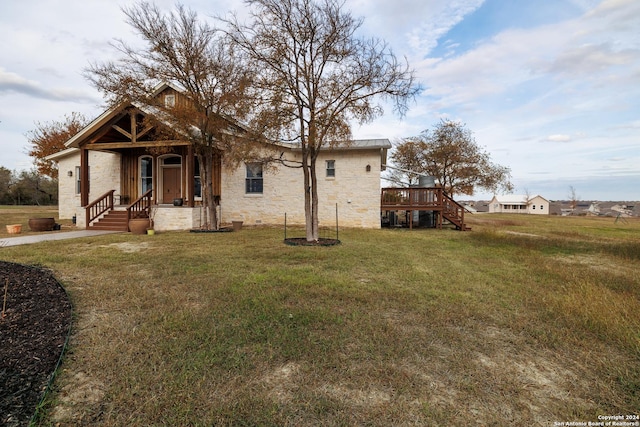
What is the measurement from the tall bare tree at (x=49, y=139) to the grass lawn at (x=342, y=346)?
2394cm

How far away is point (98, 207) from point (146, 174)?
99.4 inches

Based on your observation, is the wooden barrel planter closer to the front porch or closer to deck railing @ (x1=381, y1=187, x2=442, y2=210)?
the front porch

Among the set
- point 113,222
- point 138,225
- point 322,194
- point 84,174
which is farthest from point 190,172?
point 322,194

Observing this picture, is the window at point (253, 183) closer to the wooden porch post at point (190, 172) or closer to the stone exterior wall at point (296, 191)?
the stone exterior wall at point (296, 191)

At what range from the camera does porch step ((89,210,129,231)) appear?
12.7m

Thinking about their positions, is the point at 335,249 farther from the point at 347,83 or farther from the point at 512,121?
the point at 512,121

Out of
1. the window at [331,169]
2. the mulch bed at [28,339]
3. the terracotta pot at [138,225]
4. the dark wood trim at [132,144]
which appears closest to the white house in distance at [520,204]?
the window at [331,169]

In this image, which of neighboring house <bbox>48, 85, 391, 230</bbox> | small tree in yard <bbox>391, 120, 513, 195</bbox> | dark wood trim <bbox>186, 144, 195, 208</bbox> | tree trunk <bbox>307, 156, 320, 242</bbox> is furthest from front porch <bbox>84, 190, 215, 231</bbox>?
small tree in yard <bbox>391, 120, 513, 195</bbox>

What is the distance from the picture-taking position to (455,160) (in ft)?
80.9

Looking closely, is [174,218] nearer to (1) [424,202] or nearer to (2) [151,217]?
(2) [151,217]

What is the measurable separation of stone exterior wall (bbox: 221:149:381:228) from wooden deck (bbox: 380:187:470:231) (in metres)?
0.96

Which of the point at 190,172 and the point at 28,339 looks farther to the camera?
the point at 190,172

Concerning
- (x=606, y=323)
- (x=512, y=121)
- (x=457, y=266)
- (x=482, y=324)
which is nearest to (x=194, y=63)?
(x=457, y=266)

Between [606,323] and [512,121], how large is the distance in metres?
15.2
